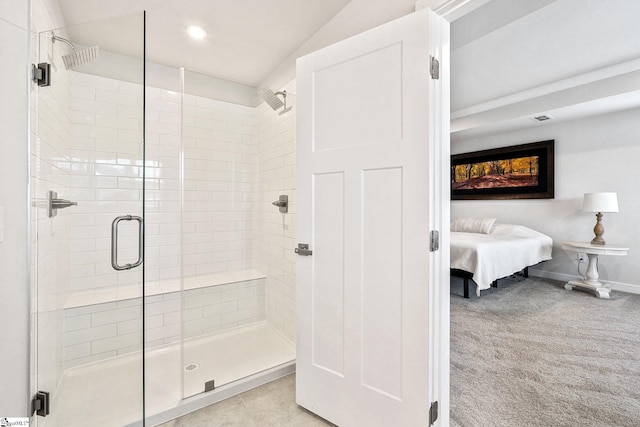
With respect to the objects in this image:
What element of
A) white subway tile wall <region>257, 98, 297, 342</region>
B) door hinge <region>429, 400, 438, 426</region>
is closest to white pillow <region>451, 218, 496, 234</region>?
white subway tile wall <region>257, 98, 297, 342</region>

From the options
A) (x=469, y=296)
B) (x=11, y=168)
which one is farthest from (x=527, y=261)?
(x=11, y=168)

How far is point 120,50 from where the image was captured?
1.51 meters

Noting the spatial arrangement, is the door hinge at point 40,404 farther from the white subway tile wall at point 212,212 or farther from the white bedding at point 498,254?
the white bedding at point 498,254

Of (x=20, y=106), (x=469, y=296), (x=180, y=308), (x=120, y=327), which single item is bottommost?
(x=469, y=296)

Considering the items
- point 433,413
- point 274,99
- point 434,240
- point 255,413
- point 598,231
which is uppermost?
point 274,99

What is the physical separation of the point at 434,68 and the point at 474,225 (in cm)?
443

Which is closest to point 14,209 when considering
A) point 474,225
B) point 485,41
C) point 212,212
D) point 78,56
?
point 78,56

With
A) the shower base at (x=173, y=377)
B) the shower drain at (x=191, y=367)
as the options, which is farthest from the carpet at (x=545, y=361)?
the shower drain at (x=191, y=367)

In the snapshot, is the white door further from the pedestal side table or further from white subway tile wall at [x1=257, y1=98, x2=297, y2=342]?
the pedestal side table

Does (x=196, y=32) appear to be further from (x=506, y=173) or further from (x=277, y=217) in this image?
(x=506, y=173)

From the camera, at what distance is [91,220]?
1502mm

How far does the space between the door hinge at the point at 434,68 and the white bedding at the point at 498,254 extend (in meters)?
2.81

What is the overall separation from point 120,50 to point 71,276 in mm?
1194

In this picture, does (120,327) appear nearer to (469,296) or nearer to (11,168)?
(11,168)
